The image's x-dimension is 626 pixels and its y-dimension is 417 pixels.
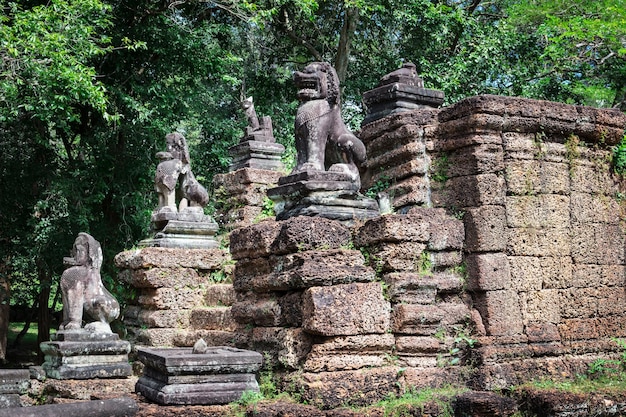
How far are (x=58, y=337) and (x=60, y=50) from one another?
15.0ft

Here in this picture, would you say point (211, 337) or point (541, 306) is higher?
point (541, 306)

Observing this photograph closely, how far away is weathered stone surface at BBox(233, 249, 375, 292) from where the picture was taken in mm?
5789

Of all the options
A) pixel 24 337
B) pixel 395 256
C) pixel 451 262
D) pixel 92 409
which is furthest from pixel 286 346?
pixel 24 337

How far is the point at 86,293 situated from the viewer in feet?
27.8

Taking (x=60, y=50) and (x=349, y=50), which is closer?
(x=60, y=50)

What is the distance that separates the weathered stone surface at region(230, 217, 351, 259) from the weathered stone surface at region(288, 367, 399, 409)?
3.50 feet

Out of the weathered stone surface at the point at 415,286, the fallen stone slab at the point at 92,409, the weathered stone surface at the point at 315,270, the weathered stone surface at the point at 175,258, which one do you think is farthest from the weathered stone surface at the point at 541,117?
the weathered stone surface at the point at 175,258

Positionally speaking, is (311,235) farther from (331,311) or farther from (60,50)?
(60,50)

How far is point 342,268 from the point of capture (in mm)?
5895

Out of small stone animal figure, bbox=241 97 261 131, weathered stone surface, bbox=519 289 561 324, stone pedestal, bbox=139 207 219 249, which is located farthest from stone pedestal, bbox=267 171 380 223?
small stone animal figure, bbox=241 97 261 131

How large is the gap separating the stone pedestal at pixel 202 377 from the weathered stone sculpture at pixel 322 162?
1.49 meters

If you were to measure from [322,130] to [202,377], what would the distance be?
262cm

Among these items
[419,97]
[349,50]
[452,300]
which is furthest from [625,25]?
[452,300]

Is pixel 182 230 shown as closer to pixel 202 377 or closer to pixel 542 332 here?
pixel 202 377
